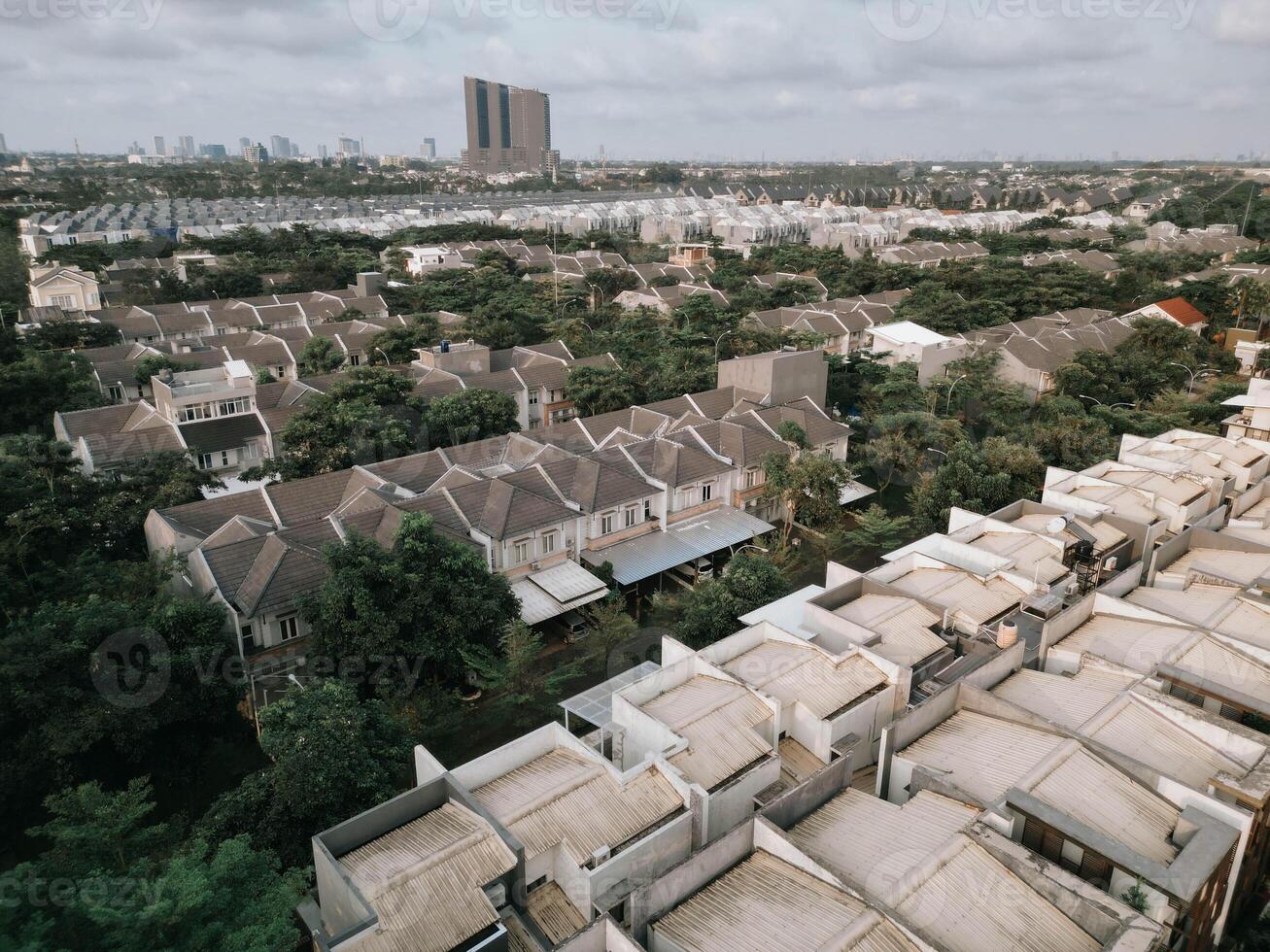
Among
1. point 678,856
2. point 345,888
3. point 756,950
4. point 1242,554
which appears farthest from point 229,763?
point 1242,554

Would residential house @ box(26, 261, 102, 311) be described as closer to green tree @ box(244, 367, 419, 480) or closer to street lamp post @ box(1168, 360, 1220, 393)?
green tree @ box(244, 367, 419, 480)

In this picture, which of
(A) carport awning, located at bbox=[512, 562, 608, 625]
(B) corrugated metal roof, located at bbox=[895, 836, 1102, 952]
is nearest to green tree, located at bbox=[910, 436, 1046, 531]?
(A) carport awning, located at bbox=[512, 562, 608, 625]

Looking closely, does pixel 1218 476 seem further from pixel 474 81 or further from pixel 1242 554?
pixel 474 81

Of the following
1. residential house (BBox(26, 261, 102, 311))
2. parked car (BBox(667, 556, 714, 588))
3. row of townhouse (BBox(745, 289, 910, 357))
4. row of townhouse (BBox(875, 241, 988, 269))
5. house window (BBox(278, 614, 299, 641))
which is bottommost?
parked car (BBox(667, 556, 714, 588))

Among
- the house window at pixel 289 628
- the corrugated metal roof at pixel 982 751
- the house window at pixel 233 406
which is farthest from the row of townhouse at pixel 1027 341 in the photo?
the house window at pixel 233 406

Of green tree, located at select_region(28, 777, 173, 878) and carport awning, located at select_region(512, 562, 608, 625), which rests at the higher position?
green tree, located at select_region(28, 777, 173, 878)

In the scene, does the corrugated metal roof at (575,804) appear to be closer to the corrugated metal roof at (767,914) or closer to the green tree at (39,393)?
the corrugated metal roof at (767,914)
